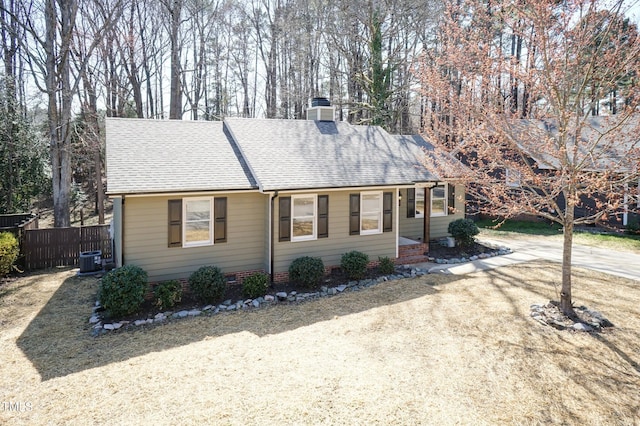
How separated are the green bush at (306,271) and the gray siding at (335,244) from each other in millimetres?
386

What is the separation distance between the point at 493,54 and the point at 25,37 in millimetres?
20630

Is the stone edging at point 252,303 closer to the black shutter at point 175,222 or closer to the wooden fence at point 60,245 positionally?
the black shutter at point 175,222

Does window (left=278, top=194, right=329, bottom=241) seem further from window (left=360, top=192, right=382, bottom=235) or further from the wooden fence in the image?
the wooden fence

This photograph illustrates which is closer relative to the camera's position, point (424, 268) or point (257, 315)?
point (257, 315)

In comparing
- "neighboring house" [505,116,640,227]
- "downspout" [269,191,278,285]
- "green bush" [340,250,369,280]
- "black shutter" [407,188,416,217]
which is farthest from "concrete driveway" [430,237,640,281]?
"downspout" [269,191,278,285]

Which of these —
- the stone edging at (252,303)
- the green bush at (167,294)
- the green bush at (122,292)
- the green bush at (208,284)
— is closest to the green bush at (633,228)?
the stone edging at (252,303)

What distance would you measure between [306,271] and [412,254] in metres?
4.71

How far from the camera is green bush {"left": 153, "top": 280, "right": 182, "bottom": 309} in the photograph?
9195 millimetres

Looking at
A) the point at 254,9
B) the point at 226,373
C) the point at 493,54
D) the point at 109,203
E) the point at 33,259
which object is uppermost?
the point at 254,9

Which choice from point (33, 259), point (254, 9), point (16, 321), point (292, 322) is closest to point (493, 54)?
point (292, 322)

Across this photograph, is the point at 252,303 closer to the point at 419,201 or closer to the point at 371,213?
the point at 371,213

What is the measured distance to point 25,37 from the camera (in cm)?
1839

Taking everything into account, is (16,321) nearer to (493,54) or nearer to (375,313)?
(375,313)

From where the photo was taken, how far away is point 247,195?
1094cm
